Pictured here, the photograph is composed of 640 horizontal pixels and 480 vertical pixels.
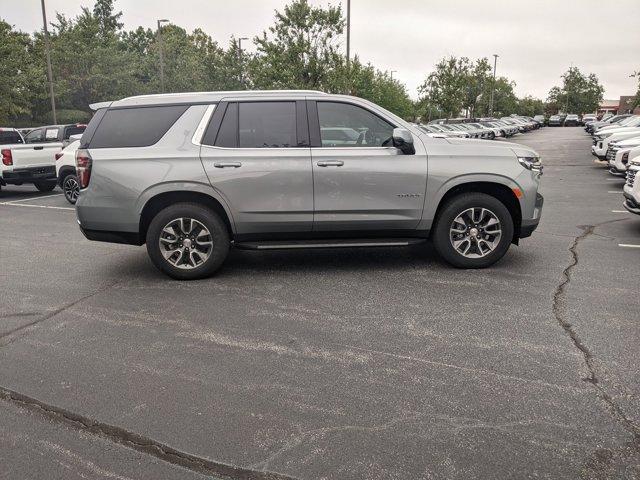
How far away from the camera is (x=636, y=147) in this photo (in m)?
14.0

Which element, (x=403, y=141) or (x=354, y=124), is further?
(x=354, y=124)

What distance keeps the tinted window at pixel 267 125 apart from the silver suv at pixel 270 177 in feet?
0.04

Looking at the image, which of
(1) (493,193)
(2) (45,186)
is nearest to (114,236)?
(1) (493,193)

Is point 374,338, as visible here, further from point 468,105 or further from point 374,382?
point 468,105

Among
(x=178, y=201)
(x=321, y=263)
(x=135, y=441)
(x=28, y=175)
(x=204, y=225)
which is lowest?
(x=135, y=441)

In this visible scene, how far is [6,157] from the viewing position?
13.4m

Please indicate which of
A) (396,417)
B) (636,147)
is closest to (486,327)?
(396,417)

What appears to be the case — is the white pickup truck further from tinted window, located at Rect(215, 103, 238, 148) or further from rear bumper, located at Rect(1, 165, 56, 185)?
tinted window, located at Rect(215, 103, 238, 148)

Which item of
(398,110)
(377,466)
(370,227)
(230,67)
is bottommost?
(377,466)

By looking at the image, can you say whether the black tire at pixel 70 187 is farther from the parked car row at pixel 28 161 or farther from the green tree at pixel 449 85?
the green tree at pixel 449 85

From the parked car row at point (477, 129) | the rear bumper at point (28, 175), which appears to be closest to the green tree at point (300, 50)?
the parked car row at point (477, 129)

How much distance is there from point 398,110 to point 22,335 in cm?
4413

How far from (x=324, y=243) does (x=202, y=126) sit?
180 centimetres

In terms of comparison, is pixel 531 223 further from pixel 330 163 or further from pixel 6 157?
pixel 6 157
